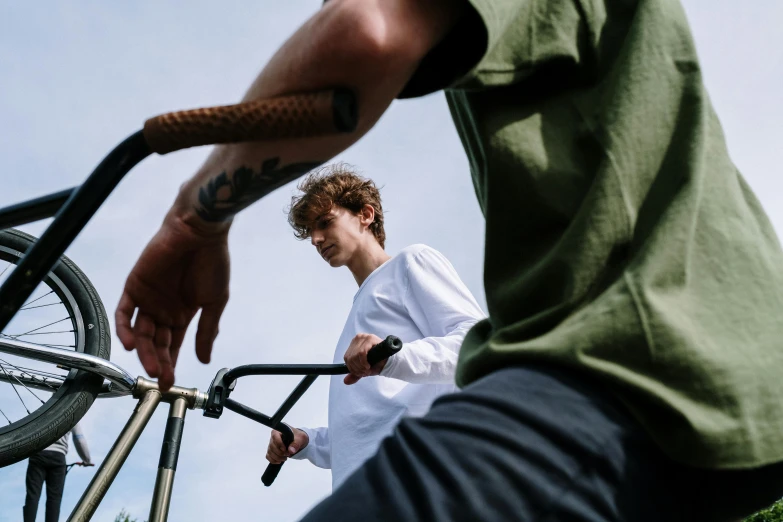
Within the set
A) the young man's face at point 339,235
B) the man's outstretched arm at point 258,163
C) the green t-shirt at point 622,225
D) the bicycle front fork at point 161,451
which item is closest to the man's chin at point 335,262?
the young man's face at point 339,235

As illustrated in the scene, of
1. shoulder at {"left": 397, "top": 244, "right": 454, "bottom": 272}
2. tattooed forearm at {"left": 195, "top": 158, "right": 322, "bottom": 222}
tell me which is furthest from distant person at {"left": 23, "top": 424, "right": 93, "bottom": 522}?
tattooed forearm at {"left": 195, "top": 158, "right": 322, "bottom": 222}

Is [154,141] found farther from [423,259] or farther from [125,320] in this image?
[423,259]

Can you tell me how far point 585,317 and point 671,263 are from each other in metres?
0.13

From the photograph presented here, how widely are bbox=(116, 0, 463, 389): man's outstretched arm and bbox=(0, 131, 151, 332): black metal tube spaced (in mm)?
151

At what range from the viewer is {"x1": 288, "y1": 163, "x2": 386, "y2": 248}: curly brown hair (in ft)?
11.9

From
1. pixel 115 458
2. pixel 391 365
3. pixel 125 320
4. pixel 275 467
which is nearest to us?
pixel 125 320

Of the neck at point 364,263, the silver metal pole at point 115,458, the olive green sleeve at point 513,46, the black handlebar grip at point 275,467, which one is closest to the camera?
the olive green sleeve at point 513,46

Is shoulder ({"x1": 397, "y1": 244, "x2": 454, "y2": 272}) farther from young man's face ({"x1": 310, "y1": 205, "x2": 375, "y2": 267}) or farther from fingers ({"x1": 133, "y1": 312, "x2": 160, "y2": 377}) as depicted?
fingers ({"x1": 133, "y1": 312, "x2": 160, "y2": 377})

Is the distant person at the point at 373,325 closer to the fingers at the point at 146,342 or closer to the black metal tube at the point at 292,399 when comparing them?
the black metal tube at the point at 292,399

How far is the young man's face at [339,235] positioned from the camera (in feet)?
11.5

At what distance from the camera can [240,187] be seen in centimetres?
95

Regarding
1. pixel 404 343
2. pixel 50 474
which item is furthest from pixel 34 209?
pixel 50 474

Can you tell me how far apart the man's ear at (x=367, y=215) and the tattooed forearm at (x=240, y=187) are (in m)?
2.66

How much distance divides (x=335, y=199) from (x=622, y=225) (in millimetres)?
2832
